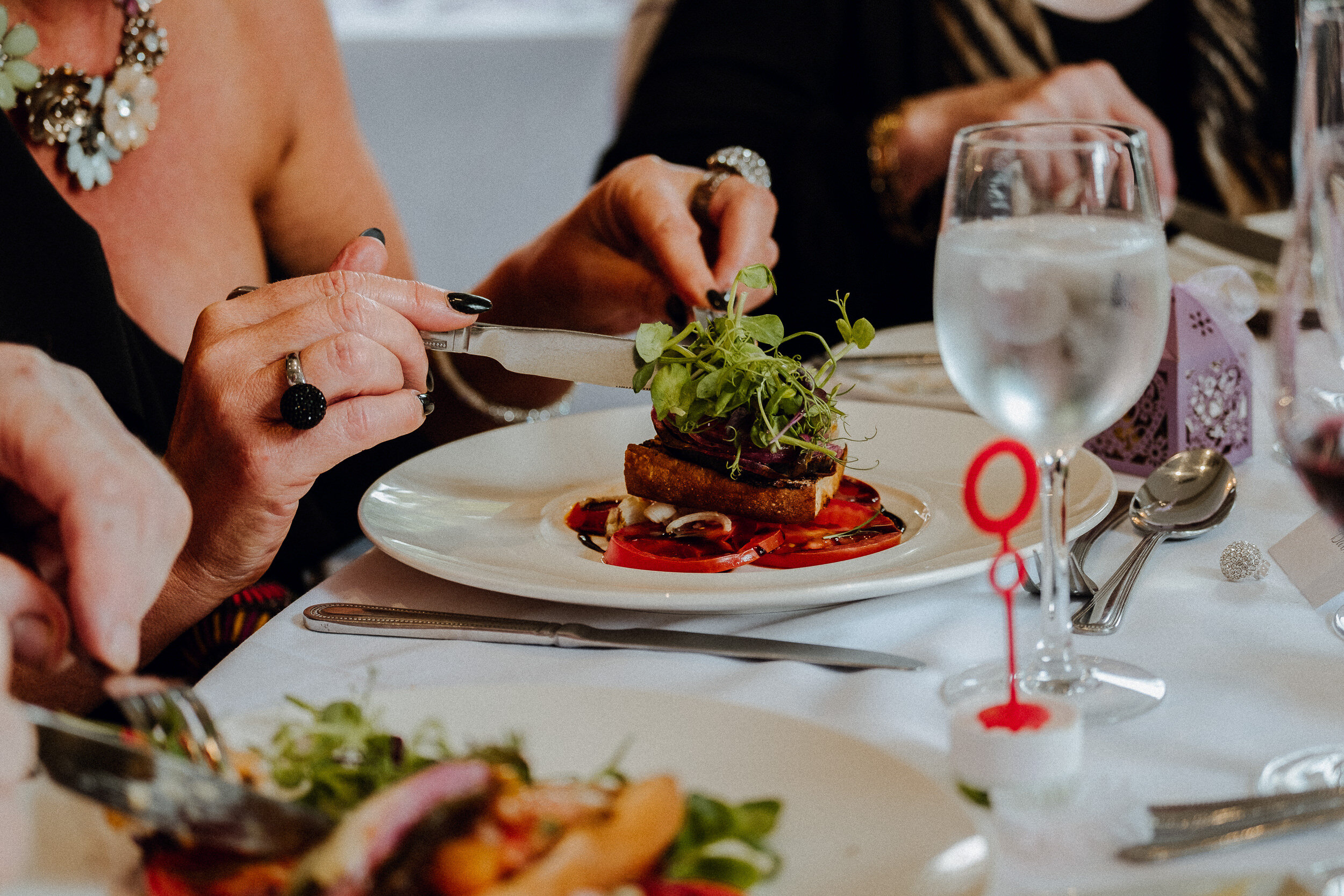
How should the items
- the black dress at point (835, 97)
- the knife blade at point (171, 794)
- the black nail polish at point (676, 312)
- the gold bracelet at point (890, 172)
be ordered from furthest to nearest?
the black dress at point (835, 97), the gold bracelet at point (890, 172), the black nail polish at point (676, 312), the knife blade at point (171, 794)

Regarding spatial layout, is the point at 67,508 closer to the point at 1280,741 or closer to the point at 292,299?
the point at 292,299

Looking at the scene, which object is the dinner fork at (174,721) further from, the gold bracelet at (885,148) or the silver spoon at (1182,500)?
the gold bracelet at (885,148)

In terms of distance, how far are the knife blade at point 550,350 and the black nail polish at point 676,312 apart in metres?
0.38

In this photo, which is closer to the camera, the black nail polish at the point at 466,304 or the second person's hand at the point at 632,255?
the black nail polish at the point at 466,304

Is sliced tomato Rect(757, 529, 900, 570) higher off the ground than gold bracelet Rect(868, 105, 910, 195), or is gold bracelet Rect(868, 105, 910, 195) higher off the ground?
gold bracelet Rect(868, 105, 910, 195)

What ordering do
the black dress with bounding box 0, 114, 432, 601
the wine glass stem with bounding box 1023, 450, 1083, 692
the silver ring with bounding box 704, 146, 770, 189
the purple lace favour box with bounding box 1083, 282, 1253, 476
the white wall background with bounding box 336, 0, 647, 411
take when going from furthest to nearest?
the white wall background with bounding box 336, 0, 647, 411, the silver ring with bounding box 704, 146, 770, 189, the black dress with bounding box 0, 114, 432, 601, the purple lace favour box with bounding box 1083, 282, 1253, 476, the wine glass stem with bounding box 1023, 450, 1083, 692

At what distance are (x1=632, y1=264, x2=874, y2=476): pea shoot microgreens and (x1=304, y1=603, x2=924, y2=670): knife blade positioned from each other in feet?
0.71

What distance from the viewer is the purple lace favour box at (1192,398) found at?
0.99 meters

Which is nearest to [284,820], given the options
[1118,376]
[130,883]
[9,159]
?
[130,883]

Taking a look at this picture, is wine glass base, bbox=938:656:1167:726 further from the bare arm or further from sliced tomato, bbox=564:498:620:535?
the bare arm

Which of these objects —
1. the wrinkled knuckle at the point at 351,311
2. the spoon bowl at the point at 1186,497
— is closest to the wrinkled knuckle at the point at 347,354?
the wrinkled knuckle at the point at 351,311

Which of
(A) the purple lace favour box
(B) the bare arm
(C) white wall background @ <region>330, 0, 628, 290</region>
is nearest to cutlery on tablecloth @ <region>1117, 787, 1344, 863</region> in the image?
(A) the purple lace favour box

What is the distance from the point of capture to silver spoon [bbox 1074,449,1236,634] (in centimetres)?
86

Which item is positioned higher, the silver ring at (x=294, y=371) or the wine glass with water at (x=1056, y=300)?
the wine glass with water at (x=1056, y=300)
